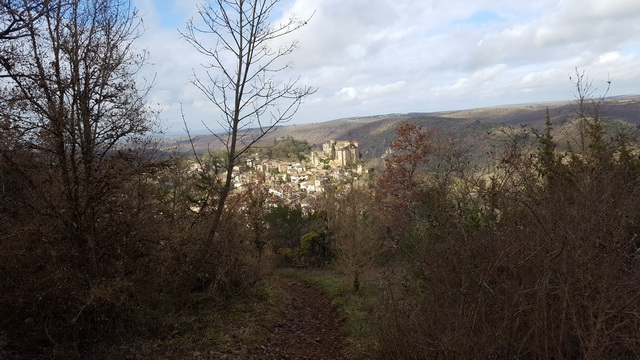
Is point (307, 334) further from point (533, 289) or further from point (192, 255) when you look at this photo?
point (533, 289)

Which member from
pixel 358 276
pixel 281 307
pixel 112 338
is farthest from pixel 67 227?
pixel 358 276

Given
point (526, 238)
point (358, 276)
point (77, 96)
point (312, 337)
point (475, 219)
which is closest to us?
point (526, 238)

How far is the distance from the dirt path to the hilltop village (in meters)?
3.71

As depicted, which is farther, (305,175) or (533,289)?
(305,175)

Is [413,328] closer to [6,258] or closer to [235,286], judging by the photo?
[6,258]

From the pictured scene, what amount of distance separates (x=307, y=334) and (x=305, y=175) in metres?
28.3

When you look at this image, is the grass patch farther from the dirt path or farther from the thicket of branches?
the thicket of branches

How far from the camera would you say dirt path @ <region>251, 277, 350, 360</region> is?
6984 millimetres

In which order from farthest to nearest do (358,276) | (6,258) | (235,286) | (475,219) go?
(358,276)
(235,286)
(475,219)
(6,258)

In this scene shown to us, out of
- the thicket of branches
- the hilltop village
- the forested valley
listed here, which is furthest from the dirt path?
the hilltop village

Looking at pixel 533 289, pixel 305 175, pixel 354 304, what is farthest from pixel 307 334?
pixel 305 175

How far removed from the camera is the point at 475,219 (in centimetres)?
658

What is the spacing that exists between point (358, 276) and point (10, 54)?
10.4 m

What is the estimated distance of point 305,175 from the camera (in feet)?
120
